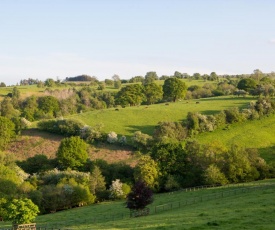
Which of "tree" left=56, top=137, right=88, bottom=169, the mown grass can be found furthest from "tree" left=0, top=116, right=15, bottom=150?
the mown grass

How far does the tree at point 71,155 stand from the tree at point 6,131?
17975 millimetres

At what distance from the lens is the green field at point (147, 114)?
119850mm

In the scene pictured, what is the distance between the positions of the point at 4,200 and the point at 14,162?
26278 mm

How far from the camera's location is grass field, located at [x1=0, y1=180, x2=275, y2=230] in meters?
38.8

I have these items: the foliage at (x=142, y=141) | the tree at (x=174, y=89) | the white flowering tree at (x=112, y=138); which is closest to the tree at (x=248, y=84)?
the tree at (x=174, y=89)

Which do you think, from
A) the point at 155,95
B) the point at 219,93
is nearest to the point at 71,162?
the point at 155,95

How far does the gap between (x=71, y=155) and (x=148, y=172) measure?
65.7ft

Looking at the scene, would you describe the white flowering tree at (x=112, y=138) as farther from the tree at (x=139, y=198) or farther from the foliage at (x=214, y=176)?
the tree at (x=139, y=198)

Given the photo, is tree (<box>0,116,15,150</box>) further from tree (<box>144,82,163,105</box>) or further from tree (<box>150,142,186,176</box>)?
tree (<box>144,82,163,105</box>)

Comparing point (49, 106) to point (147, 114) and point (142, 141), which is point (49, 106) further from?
point (142, 141)

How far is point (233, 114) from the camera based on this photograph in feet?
386

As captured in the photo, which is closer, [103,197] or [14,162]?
[103,197]

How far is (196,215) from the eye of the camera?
45.0 metres

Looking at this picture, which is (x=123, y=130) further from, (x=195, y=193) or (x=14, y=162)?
(x=195, y=193)
